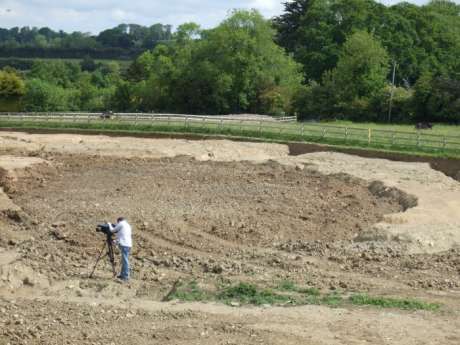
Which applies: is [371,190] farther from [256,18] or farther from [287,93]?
[256,18]

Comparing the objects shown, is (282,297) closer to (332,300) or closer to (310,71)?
(332,300)

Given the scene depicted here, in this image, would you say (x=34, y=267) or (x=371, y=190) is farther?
(x=371, y=190)

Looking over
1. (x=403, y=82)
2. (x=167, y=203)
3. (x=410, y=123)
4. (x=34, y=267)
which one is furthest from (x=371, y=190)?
(x=403, y=82)

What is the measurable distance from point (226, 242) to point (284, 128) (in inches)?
947

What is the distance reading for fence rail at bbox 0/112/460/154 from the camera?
4162cm

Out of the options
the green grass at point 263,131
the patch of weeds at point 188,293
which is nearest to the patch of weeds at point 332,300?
the patch of weeds at point 188,293

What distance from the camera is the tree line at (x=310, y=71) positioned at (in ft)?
202

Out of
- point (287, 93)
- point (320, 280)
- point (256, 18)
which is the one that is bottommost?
point (320, 280)

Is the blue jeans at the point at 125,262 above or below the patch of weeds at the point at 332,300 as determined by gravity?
above

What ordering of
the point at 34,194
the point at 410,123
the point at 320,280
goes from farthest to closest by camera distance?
the point at 410,123
the point at 34,194
the point at 320,280

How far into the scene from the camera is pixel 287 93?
65.6 metres

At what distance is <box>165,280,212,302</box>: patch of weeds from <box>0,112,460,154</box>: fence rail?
78.2ft

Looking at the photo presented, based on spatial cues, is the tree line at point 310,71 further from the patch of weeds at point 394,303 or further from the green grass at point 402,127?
the patch of weeds at point 394,303

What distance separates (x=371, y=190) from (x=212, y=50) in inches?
1459
